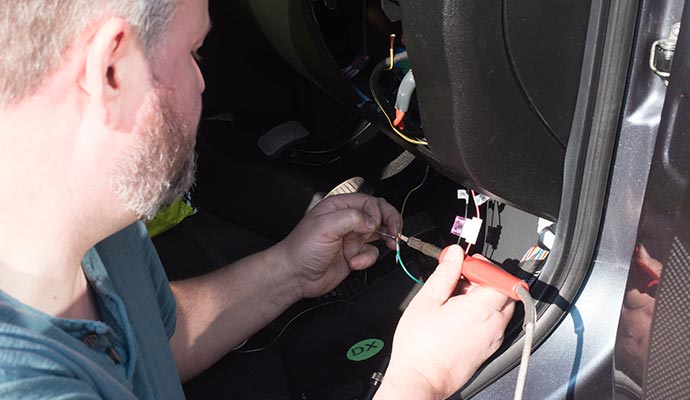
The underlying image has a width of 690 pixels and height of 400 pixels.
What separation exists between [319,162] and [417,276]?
15.6 inches

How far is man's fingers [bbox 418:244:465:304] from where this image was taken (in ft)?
3.92

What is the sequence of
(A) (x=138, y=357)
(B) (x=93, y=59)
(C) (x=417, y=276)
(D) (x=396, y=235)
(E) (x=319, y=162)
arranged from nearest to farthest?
(B) (x=93, y=59), (A) (x=138, y=357), (D) (x=396, y=235), (C) (x=417, y=276), (E) (x=319, y=162)

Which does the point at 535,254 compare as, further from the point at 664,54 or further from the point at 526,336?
the point at 664,54

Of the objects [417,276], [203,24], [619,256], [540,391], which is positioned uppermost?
[203,24]

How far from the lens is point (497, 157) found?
1174mm

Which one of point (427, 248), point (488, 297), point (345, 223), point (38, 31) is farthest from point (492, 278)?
point (38, 31)

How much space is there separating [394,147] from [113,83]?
1.00m

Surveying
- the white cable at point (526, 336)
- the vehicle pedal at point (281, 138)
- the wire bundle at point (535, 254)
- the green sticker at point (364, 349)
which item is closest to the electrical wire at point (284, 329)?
the green sticker at point (364, 349)

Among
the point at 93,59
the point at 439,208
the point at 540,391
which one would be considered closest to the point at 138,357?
the point at 93,59

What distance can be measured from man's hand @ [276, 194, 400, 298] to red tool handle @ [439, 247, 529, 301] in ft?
0.93

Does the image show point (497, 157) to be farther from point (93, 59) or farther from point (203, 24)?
point (93, 59)

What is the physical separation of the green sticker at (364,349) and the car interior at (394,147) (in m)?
0.01

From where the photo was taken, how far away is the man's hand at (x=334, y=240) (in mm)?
1436

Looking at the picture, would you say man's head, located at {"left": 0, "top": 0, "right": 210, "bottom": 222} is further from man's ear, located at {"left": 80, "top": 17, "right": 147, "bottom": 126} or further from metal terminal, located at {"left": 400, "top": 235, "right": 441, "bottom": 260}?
metal terminal, located at {"left": 400, "top": 235, "right": 441, "bottom": 260}
